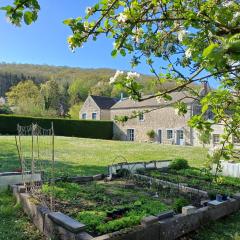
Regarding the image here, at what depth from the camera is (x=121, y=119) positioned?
13.5ft

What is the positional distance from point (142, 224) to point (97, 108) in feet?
130

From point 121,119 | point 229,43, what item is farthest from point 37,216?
point 229,43

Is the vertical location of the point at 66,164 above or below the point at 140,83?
below

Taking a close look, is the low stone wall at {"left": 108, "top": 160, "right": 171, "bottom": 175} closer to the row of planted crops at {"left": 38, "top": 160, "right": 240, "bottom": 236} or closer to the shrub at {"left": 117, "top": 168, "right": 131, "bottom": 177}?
the shrub at {"left": 117, "top": 168, "right": 131, "bottom": 177}

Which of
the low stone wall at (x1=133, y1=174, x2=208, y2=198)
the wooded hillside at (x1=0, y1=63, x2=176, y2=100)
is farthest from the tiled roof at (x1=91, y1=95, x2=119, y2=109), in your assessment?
the low stone wall at (x1=133, y1=174, x2=208, y2=198)

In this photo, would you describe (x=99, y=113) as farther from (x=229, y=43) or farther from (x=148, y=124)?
(x=229, y=43)

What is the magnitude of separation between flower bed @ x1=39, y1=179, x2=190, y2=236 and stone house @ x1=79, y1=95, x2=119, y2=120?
34746 mm

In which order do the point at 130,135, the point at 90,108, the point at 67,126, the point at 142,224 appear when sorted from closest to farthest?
1. the point at 142,224
2. the point at 67,126
3. the point at 130,135
4. the point at 90,108

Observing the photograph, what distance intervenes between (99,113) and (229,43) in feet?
141

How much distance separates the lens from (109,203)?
7184 mm

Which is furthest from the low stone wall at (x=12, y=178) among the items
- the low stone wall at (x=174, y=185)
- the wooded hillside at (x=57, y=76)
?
the wooded hillside at (x=57, y=76)

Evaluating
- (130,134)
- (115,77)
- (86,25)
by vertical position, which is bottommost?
(130,134)

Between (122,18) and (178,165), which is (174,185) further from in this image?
(122,18)

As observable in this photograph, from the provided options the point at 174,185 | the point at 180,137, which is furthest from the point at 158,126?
the point at 174,185
